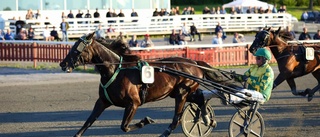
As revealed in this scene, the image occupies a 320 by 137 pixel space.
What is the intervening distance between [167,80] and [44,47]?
50.2 feet

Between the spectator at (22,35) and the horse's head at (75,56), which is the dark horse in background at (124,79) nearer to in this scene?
the horse's head at (75,56)

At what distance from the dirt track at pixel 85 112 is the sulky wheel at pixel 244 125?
0.47 meters

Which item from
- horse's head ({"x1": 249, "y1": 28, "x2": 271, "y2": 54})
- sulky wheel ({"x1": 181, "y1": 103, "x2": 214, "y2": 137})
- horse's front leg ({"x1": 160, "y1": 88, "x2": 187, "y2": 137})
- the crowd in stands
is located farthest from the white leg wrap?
the crowd in stands

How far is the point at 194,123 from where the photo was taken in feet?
36.6

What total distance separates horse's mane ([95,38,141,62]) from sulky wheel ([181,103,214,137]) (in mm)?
1240

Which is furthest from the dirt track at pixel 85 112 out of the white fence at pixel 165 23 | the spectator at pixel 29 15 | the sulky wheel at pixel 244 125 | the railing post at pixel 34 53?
the white fence at pixel 165 23

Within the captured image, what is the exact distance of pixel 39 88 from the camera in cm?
1908

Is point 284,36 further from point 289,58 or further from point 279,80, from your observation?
point 279,80

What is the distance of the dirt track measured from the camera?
39.4 ft

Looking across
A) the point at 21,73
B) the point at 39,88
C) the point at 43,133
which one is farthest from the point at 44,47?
the point at 43,133

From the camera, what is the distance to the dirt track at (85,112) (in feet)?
39.4

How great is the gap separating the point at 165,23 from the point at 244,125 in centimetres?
3428

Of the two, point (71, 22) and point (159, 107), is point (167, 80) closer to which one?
point (159, 107)

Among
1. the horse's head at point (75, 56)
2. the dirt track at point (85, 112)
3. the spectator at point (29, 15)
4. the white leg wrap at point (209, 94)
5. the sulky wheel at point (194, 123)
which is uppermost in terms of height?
the spectator at point (29, 15)
